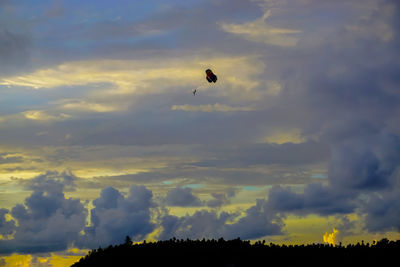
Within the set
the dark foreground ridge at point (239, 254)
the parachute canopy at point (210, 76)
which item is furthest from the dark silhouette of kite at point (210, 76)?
the dark foreground ridge at point (239, 254)

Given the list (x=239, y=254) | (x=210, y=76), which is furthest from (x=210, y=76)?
(x=239, y=254)

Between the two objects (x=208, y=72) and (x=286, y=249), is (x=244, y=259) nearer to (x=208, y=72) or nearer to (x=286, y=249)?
(x=286, y=249)

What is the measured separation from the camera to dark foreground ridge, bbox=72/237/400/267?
41.3 m

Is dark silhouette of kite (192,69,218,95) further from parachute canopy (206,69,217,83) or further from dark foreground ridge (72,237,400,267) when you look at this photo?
dark foreground ridge (72,237,400,267)

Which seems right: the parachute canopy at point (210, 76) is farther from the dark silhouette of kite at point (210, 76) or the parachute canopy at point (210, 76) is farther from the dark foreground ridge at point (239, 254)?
the dark foreground ridge at point (239, 254)

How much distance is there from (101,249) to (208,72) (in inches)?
1861

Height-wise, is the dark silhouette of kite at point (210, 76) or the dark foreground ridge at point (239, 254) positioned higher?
the dark silhouette of kite at point (210, 76)

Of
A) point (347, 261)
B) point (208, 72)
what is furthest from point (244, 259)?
point (208, 72)

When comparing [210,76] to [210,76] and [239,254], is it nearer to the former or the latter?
[210,76]

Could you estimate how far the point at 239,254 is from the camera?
138 ft

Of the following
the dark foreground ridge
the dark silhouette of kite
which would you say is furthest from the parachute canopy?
the dark foreground ridge

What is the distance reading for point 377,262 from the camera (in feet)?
135

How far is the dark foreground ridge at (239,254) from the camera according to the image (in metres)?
41.3

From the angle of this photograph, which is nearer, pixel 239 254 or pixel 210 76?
Result: pixel 239 254
